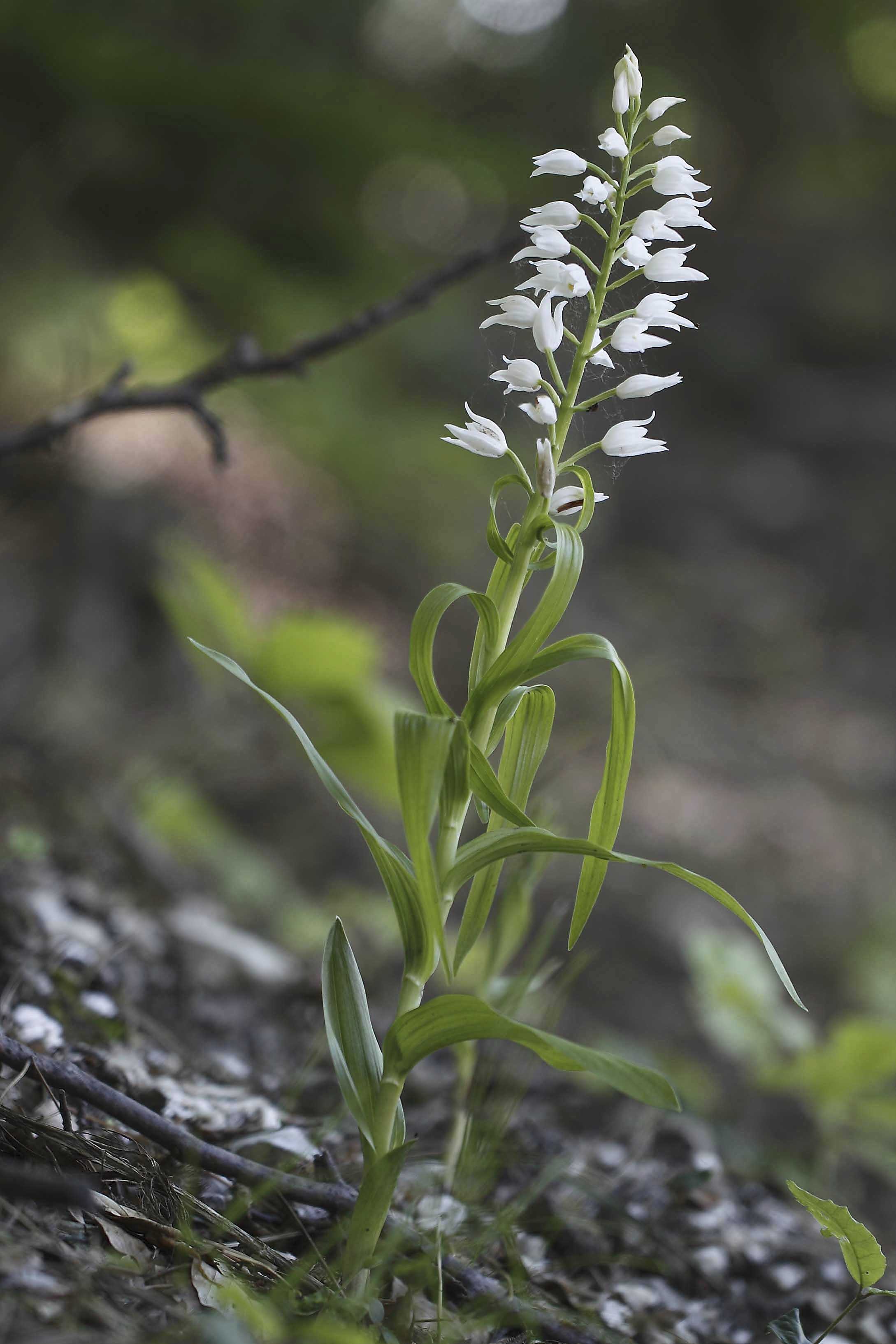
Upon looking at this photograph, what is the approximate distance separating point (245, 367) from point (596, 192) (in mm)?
784

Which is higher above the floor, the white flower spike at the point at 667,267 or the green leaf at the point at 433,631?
the white flower spike at the point at 667,267

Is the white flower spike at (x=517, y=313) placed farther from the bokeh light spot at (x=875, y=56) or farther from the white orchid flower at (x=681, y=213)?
the bokeh light spot at (x=875, y=56)

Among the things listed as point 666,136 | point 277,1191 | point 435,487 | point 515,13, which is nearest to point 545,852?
point 277,1191

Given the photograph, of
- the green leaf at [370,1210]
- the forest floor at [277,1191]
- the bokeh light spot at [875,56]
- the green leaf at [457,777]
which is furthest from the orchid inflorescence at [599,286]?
the bokeh light spot at [875,56]

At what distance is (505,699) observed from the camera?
82 cm

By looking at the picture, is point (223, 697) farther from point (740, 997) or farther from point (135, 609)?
point (740, 997)

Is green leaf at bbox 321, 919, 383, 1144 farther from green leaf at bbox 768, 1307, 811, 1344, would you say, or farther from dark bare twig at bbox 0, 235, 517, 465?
dark bare twig at bbox 0, 235, 517, 465

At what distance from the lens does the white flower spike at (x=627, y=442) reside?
2.64 feet

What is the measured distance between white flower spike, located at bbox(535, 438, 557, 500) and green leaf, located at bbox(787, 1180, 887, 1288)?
62cm

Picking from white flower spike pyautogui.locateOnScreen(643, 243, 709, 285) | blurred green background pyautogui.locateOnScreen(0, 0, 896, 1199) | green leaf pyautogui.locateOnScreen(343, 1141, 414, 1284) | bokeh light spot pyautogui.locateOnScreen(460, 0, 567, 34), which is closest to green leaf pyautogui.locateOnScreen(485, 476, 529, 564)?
white flower spike pyautogui.locateOnScreen(643, 243, 709, 285)

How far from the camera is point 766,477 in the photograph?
749cm

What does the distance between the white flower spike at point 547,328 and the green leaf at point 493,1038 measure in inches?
21.9

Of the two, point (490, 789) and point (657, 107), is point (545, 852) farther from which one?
point (657, 107)

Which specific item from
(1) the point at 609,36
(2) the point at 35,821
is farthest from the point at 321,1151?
(1) the point at 609,36
